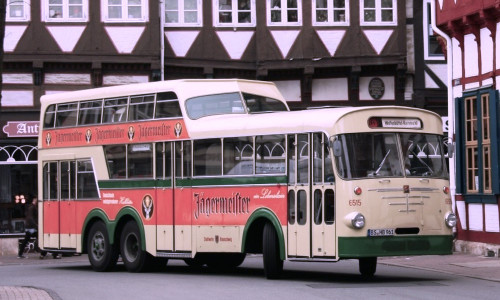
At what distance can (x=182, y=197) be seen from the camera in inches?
832

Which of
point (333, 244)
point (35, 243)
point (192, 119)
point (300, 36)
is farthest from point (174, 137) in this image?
point (300, 36)

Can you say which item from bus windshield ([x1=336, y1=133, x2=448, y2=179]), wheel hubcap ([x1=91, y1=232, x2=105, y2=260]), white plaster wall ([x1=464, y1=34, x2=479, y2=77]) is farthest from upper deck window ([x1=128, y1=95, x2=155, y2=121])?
white plaster wall ([x1=464, y1=34, x2=479, y2=77])

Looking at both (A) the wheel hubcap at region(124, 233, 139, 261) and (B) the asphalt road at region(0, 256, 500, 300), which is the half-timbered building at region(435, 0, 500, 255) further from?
(A) the wheel hubcap at region(124, 233, 139, 261)

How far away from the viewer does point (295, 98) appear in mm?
36969

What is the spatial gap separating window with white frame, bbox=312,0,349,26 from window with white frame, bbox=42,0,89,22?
23.0ft

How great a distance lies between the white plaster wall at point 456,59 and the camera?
2677 cm

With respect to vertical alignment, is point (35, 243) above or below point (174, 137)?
below

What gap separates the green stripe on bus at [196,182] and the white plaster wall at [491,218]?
23.6 ft

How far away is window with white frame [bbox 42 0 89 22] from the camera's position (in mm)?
34625

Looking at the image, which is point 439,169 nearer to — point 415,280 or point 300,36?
point 415,280

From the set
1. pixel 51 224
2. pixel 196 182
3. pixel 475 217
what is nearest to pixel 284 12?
pixel 475 217

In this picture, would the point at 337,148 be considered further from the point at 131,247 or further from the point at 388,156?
the point at 131,247

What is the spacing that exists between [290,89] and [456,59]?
1050cm

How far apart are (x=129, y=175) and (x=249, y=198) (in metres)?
3.80
